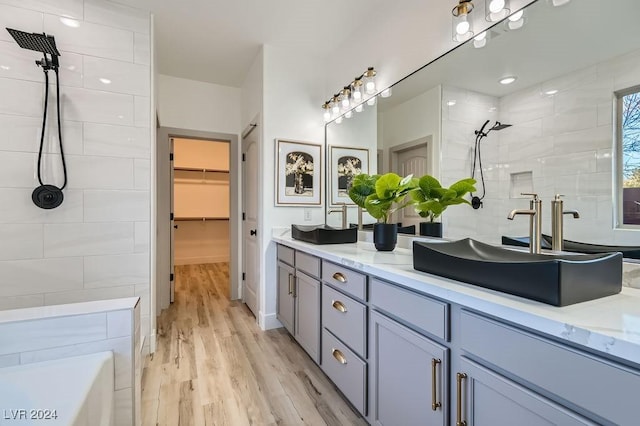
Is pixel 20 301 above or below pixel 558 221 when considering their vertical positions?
below

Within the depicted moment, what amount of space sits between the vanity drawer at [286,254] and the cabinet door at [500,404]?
1.62 meters

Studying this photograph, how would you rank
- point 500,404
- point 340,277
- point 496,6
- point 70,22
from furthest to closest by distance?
point 70,22
point 340,277
point 496,6
point 500,404

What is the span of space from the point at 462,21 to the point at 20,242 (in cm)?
305

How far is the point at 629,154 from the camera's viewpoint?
1.07m

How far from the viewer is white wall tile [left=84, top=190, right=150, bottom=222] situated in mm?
2182

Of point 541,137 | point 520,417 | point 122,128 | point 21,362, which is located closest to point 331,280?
point 520,417

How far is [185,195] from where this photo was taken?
5934 millimetres

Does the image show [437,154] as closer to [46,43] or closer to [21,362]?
[21,362]

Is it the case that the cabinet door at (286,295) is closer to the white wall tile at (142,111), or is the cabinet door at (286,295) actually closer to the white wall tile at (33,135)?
the white wall tile at (142,111)

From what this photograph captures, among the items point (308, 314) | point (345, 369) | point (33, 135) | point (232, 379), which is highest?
point (33, 135)

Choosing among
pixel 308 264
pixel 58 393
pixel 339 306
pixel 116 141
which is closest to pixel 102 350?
pixel 58 393

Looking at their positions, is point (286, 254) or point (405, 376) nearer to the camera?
point (405, 376)

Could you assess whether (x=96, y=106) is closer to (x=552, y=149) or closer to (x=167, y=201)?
(x=167, y=201)

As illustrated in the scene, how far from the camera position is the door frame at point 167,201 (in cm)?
339
